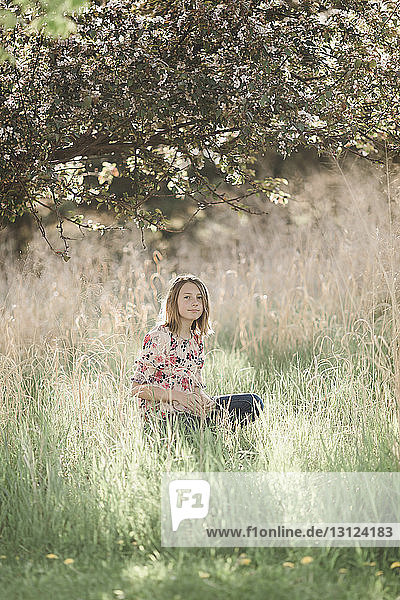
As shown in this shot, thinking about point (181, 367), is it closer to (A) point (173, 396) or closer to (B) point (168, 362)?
(B) point (168, 362)

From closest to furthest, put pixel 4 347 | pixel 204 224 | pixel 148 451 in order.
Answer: pixel 148 451 → pixel 4 347 → pixel 204 224

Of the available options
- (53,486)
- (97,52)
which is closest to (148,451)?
(53,486)

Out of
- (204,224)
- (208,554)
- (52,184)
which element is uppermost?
(204,224)

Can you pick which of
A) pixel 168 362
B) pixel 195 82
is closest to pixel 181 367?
pixel 168 362

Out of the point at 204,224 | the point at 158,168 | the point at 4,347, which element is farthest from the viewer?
the point at 204,224

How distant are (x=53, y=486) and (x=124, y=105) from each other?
6.09 ft

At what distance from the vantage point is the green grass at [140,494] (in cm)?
213

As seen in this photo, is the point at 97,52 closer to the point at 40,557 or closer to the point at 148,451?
the point at 148,451

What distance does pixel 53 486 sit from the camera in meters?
2.80

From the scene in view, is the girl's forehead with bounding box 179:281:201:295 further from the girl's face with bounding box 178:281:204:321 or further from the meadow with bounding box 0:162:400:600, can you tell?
the meadow with bounding box 0:162:400:600

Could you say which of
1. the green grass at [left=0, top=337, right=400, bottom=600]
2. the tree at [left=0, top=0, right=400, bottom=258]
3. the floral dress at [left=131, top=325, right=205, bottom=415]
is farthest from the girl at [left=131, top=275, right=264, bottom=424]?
the tree at [left=0, top=0, right=400, bottom=258]

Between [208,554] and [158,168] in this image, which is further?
[158,168]

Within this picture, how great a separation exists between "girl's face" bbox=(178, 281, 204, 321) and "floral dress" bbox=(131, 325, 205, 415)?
12cm

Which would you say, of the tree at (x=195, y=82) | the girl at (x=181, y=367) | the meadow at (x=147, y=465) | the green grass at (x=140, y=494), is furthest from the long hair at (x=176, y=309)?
the tree at (x=195, y=82)
